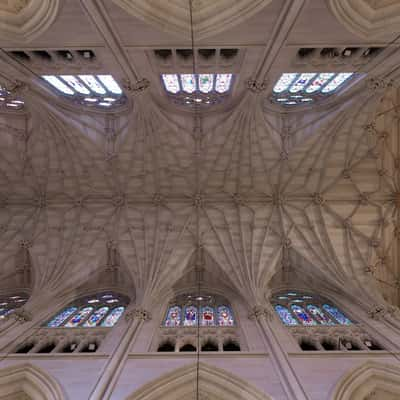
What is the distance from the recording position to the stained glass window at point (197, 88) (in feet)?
45.1

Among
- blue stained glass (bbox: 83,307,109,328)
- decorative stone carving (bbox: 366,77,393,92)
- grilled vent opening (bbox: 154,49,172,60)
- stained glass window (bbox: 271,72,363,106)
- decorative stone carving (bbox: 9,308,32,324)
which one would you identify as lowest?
blue stained glass (bbox: 83,307,109,328)

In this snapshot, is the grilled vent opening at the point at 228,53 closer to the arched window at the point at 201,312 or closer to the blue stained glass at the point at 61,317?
the arched window at the point at 201,312

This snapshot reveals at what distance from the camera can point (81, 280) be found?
597 inches

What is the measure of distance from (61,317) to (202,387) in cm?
738

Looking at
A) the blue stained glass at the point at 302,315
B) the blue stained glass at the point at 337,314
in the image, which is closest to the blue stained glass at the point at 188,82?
the blue stained glass at the point at 302,315

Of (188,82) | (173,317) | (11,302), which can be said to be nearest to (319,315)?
(173,317)

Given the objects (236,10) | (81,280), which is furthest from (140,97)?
(81,280)

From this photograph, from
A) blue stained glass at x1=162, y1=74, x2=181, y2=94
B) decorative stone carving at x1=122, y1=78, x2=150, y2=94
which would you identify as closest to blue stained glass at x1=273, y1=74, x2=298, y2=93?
blue stained glass at x1=162, y1=74, x2=181, y2=94

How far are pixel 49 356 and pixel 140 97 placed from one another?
9.24 meters

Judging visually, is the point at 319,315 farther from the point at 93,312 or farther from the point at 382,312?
the point at 93,312

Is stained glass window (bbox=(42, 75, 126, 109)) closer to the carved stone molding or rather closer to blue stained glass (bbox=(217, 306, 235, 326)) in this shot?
the carved stone molding

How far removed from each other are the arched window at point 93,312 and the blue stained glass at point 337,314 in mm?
8711

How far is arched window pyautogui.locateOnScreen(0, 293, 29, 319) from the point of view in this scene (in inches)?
538

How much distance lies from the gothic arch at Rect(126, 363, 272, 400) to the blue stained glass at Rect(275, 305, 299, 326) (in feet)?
15.4
